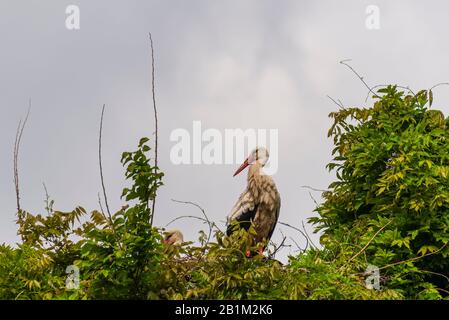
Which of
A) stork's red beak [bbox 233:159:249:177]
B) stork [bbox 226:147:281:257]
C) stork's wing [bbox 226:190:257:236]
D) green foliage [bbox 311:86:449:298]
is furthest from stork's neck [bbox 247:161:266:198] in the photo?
green foliage [bbox 311:86:449:298]

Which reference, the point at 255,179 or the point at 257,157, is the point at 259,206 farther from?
the point at 257,157

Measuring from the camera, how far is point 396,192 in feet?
28.8

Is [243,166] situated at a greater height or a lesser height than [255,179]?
greater

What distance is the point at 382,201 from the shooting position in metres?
8.95

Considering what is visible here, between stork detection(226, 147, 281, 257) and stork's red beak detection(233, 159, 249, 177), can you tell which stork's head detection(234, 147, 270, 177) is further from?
stork detection(226, 147, 281, 257)

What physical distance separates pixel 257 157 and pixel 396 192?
3.92 m

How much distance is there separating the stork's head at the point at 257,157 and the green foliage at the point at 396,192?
280cm

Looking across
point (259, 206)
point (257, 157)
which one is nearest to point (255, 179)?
point (259, 206)

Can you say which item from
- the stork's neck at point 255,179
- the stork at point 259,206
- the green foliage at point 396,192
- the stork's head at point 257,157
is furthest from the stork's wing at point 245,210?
the green foliage at point 396,192

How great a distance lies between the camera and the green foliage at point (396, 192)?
8.43 m

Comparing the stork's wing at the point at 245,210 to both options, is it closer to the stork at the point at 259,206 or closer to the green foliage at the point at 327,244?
the stork at the point at 259,206

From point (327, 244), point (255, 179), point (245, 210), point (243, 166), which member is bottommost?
point (327, 244)
